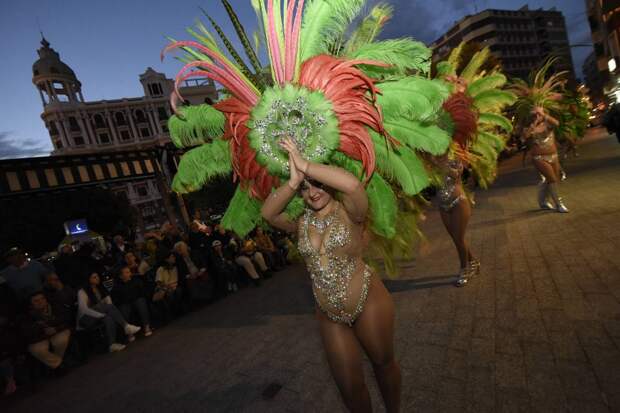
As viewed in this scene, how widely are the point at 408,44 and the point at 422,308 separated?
2968 millimetres

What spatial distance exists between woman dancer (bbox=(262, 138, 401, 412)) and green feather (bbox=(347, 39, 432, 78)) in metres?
0.82

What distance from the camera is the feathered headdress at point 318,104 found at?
1694 millimetres

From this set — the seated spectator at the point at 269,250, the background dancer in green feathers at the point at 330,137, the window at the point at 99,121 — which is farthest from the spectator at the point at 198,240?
the window at the point at 99,121

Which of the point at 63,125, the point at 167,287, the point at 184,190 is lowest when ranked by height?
the point at 167,287

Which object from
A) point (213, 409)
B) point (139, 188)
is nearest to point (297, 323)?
point (213, 409)

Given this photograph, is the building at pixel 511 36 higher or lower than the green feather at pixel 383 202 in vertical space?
higher

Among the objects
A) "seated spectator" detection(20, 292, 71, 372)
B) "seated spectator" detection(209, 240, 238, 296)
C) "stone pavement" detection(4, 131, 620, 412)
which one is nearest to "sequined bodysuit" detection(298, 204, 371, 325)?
"stone pavement" detection(4, 131, 620, 412)

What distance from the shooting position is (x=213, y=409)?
Result: 3098 mm

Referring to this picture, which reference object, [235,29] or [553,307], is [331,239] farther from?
[553,307]

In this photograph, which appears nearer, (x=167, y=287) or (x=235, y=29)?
(x=235, y=29)

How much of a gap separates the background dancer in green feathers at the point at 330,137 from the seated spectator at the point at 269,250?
5.85 metres

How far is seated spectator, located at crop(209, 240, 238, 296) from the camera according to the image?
23.3ft

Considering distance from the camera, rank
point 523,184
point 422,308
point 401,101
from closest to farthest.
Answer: point 401,101
point 422,308
point 523,184

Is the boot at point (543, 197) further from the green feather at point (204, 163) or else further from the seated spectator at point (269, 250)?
the green feather at point (204, 163)
